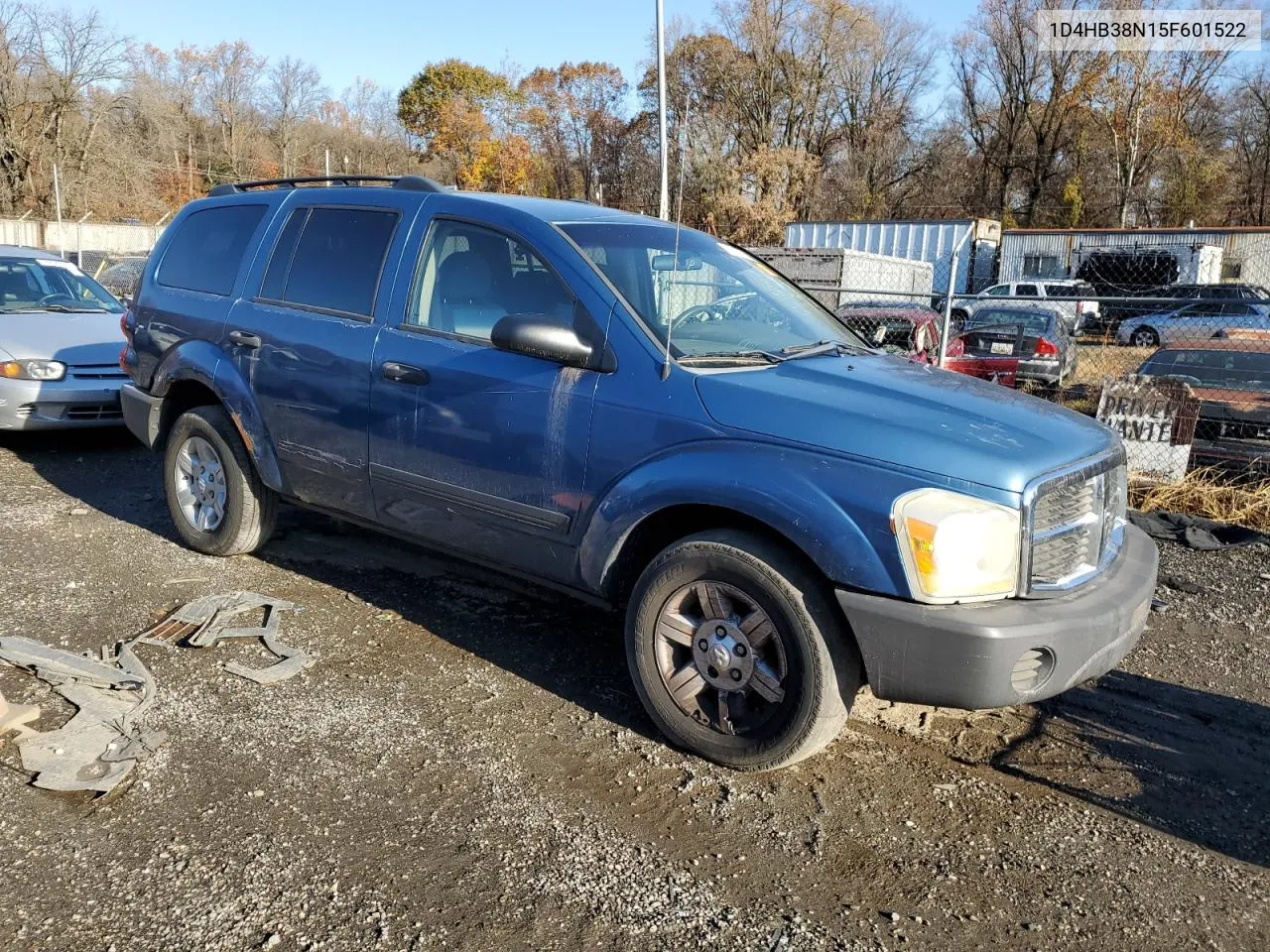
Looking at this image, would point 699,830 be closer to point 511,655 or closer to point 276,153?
point 511,655

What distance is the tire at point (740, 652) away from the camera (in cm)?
308

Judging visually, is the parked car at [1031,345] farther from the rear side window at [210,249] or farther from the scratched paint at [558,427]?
the scratched paint at [558,427]

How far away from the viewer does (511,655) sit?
423 cm

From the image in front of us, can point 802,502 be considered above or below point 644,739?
above

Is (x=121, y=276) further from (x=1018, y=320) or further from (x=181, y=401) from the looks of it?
(x=1018, y=320)

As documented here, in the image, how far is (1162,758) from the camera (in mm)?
3588

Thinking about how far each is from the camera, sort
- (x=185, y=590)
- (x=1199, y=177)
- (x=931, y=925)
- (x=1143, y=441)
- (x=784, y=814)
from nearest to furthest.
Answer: (x=931, y=925), (x=784, y=814), (x=185, y=590), (x=1143, y=441), (x=1199, y=177)

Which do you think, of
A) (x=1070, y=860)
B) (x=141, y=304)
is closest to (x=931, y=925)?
(x=1070, y=860)

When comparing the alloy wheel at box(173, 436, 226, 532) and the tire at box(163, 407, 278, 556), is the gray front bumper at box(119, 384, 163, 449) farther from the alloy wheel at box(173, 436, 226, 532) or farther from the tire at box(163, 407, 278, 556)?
the alloy wheel at box(173, 436, 226, 532)

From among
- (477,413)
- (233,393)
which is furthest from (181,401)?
(477,413)

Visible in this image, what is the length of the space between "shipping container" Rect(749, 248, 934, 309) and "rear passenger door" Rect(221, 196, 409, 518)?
757 cm

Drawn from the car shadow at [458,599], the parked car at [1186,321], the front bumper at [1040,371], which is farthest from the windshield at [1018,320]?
the car shadow at [458,599]

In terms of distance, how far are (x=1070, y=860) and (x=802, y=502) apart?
134 cm

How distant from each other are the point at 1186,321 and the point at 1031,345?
7245mm
